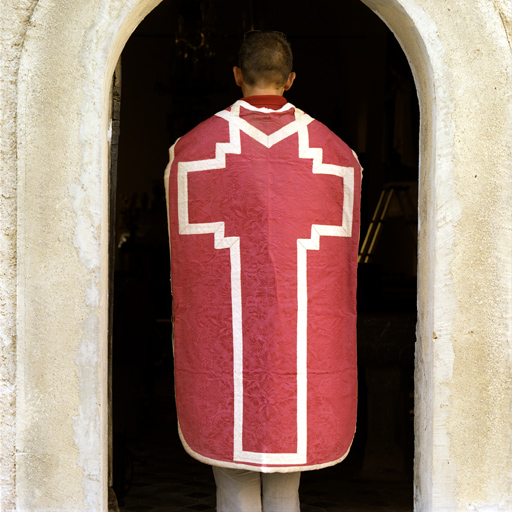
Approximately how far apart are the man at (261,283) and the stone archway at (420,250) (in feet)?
1.03

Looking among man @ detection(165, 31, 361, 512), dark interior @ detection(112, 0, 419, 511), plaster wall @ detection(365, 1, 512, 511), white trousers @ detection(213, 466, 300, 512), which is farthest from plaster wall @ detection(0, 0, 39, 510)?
dark interior @ detection(112, 0, 419, 511)

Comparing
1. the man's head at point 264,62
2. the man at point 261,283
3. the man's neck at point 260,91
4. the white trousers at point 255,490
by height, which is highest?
the man's head at point 264,62

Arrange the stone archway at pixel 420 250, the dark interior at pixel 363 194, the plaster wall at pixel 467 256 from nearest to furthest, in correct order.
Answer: the stone archway at pixel 420 250, the plaster wall at pixel 467 256, the dark interior at pixel 363 194

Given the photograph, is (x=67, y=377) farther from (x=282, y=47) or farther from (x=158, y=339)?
(x=158, y=339)

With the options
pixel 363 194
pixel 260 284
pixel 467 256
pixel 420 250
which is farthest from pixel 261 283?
pixel 363 194

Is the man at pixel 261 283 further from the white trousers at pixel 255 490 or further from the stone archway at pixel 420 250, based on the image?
the stone archway at pixel 420 250

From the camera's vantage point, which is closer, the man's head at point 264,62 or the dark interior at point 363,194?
the man's head at point 264,62

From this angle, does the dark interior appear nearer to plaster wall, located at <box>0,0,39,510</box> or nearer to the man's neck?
plaster wall, located at <box>0,0,39,510</box>

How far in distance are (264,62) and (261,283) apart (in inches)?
31.4

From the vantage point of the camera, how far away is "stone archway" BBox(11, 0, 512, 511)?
3.06 m

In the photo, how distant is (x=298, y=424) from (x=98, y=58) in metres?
1.47

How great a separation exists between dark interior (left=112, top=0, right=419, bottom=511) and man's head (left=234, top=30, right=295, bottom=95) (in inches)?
82.9

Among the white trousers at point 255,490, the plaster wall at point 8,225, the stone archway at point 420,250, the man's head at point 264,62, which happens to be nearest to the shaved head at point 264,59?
the man's head at point 264,62

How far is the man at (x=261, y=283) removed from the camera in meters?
3.16
